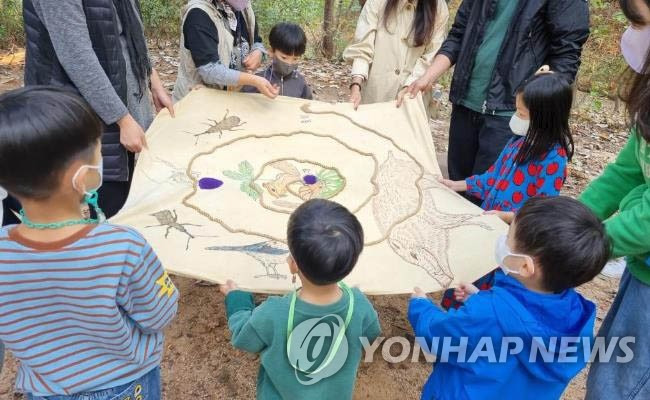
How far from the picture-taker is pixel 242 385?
2479 millimetres

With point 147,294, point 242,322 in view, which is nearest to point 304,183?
point 242,322

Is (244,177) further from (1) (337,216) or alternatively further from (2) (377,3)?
(2) (377,3)

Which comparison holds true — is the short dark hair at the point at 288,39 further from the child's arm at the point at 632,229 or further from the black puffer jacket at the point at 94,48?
the child's arm at the point at 632,229

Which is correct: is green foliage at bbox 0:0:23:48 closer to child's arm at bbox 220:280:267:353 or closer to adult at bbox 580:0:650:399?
child's arm at bbox 220:280:267:353

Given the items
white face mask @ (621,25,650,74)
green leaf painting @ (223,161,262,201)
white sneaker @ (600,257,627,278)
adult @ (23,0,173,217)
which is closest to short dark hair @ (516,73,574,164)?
white face mask @ (621,25,650,74)

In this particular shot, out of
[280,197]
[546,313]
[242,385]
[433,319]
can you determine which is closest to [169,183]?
[280,197]

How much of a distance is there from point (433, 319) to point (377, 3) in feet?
7.33

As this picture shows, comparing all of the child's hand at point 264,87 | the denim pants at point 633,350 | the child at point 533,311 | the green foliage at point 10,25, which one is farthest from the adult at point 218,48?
the green foliage at point 10,25

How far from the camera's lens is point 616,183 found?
1885 mm

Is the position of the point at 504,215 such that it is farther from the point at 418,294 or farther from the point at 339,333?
the point at 339,333

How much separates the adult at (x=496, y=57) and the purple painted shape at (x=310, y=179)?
37.2 inches

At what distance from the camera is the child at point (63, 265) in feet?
3.53

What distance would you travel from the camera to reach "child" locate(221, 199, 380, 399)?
4.37 feet

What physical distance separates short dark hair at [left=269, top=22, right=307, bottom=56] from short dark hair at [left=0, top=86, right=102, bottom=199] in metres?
1.94
